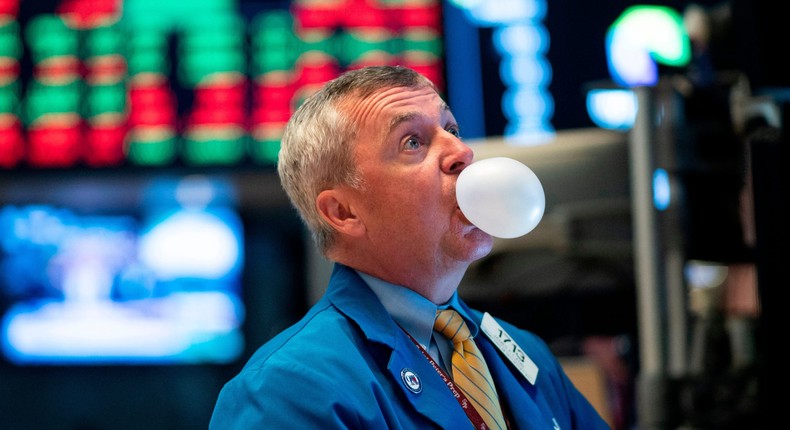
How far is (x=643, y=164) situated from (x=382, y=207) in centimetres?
122

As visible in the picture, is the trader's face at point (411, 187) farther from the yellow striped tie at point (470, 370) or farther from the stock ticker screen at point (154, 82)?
the stock ticker screen at point (154, 82)

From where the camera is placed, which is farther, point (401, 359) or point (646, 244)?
point (646, 244)

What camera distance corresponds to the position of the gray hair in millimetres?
1392

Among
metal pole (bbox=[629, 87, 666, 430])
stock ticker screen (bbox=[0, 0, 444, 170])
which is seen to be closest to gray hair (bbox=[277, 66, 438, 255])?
metal pole (bbox=[629, 87, 666, 430])

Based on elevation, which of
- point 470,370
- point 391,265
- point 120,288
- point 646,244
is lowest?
point 120,288

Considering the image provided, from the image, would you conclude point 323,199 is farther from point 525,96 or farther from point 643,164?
point 525,96

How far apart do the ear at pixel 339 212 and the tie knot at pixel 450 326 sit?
0.16 metres

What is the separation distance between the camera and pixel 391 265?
1405 mm

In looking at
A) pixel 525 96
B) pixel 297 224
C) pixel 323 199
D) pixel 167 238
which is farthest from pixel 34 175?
pixel 323 199

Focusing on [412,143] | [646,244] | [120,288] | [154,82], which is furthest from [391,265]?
[120,288]

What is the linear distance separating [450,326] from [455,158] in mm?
239

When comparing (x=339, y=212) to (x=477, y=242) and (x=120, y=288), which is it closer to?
(x=477, y=242)

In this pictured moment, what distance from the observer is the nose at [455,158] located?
1.36 m

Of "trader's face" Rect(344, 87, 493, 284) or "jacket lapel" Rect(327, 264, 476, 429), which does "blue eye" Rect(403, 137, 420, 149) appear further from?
"jacket lapel" Rect(327, 264, 476, 429)
